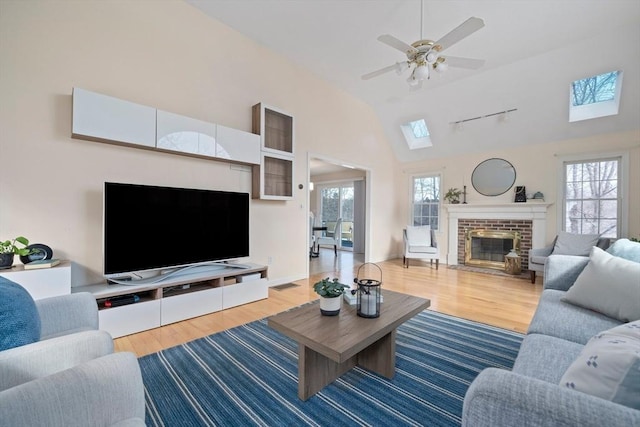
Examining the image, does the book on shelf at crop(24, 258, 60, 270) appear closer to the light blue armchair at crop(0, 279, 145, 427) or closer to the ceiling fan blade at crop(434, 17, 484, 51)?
the light blue armchair at crop(0, 279, 145, 427)

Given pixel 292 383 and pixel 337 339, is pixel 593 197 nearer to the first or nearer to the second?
pixel 337 339

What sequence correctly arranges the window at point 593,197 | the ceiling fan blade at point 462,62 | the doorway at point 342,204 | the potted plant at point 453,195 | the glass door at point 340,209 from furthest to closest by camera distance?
the glass door at point 340,209
the doorway at point 342,204
the potted plant at point 453,195
the window at point 593,197
the ceiling fan blade at point 462,62

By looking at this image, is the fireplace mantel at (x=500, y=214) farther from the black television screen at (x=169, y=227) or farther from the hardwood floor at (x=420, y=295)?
the black television screen at (x=169, y=227)

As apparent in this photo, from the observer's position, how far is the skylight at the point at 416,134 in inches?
235

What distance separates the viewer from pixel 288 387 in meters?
1.66

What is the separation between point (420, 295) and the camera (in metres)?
3.55

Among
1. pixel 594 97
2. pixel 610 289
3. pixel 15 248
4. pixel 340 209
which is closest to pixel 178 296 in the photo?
pixel 15 248

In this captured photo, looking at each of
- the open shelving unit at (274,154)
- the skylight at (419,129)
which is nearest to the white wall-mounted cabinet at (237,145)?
the open shelving unit at (274,154)

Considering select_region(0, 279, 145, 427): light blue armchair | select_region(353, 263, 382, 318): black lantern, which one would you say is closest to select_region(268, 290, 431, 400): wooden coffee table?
select_region(353, 263, 382, 318): black lantern

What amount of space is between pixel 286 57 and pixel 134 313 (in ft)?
12.1

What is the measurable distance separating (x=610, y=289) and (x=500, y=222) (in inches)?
165

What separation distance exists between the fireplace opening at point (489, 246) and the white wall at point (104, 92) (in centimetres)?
380

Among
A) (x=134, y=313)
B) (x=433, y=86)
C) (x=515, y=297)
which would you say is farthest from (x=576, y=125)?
(x=134, y=313)

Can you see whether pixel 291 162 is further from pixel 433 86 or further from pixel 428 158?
pixel 428 158
